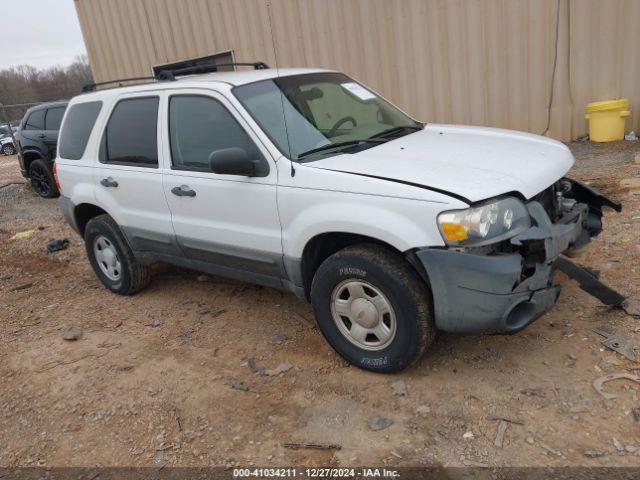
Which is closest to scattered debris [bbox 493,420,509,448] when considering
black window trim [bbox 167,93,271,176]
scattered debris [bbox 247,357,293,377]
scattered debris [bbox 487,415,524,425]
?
scattered debris [bbox 487,415,524,425]

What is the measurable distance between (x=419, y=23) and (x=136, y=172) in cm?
618

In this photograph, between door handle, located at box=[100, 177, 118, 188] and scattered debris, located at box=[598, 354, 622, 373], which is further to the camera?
door handle, located at box=[100, 177, 118, 188]

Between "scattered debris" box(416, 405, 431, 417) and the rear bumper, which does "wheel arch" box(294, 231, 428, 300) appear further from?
"scattered debris" box(416, 405, 431, 417)

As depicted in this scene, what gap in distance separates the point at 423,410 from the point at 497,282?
32.4 inches

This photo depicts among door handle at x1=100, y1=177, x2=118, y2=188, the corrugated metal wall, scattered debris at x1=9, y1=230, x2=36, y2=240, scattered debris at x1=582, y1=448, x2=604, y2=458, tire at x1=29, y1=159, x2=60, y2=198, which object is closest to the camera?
scattered debris at x1=582, y1=448, x2=604, y2=458

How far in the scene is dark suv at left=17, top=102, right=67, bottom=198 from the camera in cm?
1014

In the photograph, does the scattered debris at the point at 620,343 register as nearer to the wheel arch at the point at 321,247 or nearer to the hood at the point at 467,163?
the hood at the point at 467,163

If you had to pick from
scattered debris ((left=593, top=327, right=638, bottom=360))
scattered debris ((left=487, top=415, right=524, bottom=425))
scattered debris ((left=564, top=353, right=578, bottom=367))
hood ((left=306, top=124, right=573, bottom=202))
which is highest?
hood ((left=306, top=124, right=573, bottom=202))

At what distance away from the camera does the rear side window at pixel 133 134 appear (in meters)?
4.17

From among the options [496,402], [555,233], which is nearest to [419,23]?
[555,233]

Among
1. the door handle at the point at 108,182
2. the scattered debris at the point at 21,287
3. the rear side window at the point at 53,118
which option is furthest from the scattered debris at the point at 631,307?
the rear side window at the point at 53,118

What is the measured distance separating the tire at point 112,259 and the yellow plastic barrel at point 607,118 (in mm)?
6566

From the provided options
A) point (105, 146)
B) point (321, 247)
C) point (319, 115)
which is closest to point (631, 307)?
point (321, 247)

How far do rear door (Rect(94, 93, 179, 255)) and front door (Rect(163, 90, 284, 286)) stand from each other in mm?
168
